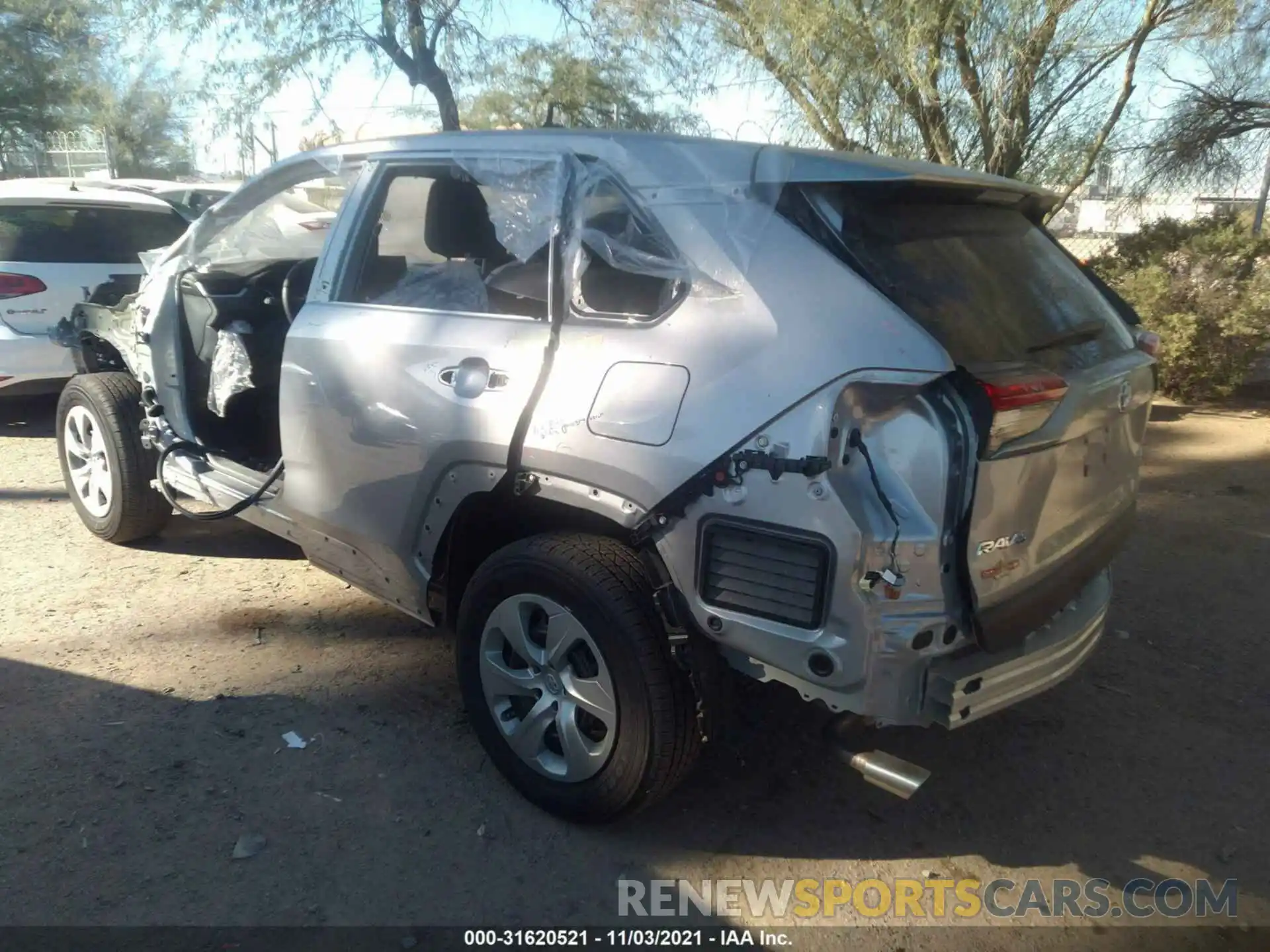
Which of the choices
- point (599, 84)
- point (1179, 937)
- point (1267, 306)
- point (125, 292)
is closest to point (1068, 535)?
point (1179, 937)

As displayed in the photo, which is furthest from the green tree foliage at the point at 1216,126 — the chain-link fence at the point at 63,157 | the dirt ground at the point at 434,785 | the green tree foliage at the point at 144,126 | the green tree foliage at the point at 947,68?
the chain-link fence at the point at 63,157

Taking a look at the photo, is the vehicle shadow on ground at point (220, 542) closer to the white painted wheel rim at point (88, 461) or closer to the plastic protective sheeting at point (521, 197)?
the white painted wheel rim at point (88, 461)

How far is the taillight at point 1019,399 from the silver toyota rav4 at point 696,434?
11 millimetres

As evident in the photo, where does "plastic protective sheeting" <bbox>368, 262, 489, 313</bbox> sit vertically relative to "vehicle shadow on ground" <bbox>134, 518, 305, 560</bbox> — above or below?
above

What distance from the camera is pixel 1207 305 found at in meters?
7.95

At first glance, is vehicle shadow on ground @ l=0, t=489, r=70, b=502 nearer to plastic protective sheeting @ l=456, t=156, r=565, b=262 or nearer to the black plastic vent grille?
plastic protective sheeting @ l=456, t=156, r=565, b=262

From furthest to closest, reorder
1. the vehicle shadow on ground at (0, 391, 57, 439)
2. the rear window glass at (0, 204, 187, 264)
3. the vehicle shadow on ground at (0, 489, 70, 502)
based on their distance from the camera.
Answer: the vehicle shadow on ground at (0, 391, 57, 439) < the rear window glass at (0, 204, 187, 264) < the vehicle shadow on ground at (0, 489, 70, 502)

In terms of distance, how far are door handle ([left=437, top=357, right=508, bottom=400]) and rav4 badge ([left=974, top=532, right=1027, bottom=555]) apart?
139cm

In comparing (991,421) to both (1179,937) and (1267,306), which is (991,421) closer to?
(1179,937)

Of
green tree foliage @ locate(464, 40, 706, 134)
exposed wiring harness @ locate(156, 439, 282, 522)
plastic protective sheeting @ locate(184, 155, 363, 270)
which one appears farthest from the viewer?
green tree foliage @ locate(464, 40, 706, 134)

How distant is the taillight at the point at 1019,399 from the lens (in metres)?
2.40

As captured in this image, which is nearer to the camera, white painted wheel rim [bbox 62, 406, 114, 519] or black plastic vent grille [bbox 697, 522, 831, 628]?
black plastic vent grille [bbox 697, 522, 831, 628]

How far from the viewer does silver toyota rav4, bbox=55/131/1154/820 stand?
2.42m

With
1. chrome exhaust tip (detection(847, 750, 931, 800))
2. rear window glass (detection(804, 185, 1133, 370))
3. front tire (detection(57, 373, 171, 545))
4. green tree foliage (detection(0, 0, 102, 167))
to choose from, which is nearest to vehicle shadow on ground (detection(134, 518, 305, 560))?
front tire (detection(57, 373, 171, 545))
